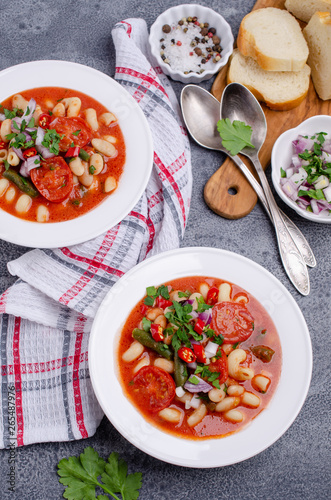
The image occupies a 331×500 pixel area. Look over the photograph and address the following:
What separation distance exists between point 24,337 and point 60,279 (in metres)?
0.45

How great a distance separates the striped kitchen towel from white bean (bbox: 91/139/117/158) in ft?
1.22

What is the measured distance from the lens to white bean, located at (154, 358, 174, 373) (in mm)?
3002

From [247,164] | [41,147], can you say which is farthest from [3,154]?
[247,164]

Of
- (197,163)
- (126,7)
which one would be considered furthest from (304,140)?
(126,7)

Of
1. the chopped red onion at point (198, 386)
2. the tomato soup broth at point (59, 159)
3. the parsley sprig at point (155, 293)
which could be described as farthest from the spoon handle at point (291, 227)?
the chopped red onion at point (198, 386)

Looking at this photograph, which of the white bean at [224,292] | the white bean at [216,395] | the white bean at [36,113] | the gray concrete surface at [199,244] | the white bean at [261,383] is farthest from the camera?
the gray concrete surface at [199,244]

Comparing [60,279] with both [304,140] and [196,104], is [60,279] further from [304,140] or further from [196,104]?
[304,140]

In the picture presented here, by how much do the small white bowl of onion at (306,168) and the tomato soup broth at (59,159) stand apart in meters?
1.10

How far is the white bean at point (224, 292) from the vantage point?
124 inches

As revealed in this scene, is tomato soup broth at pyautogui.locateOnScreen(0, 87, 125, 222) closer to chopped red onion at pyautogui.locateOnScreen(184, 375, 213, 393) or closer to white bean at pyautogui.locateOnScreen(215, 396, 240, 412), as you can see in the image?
chopped red onion at pyautogui.locateOnScreen(184, 375, 213, 393)

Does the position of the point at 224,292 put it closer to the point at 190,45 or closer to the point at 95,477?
the point at 95,477

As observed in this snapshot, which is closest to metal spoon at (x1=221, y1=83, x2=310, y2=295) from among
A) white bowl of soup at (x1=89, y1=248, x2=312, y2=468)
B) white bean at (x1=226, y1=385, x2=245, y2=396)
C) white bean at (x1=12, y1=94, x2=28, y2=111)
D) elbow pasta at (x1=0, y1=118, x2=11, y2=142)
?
white bowl of soup at (x1=89, y1=248, x2=312, y2=468)

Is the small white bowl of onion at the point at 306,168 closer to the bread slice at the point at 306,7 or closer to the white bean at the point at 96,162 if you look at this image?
the bread slice at the point at 306,7

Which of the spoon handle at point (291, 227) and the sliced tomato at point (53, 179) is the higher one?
the sliced tomato at point (53, 179)
